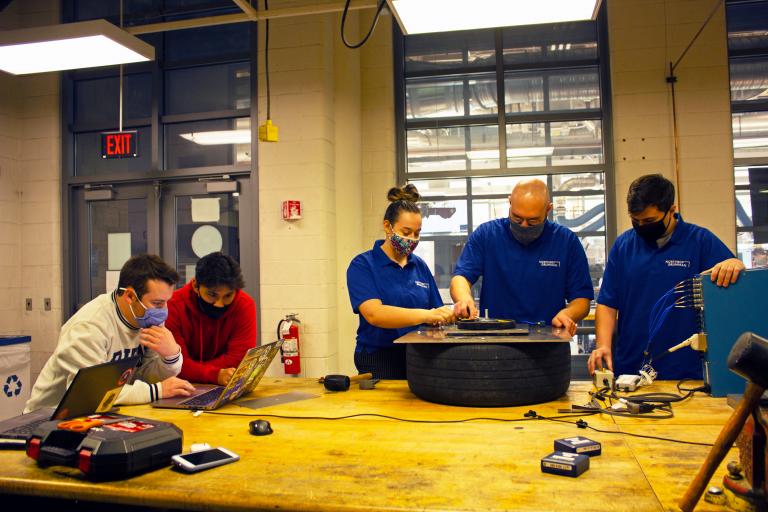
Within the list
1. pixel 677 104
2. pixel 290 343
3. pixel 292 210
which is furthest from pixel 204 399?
pixel 677 104

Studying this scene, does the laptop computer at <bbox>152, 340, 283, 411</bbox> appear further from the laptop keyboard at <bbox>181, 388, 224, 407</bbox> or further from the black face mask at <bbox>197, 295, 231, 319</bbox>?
the black face mask at <bbox>197, 295, 231, 319</bbox>

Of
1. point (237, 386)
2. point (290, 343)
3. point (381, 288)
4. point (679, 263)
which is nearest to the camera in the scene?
point (237, 386)

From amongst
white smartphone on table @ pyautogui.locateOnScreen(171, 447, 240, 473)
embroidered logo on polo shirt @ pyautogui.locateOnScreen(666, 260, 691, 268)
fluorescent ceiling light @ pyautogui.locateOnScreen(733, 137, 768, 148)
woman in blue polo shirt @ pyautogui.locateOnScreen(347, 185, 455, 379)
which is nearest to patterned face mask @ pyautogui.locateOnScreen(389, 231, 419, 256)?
woman in blue polo shirt @ pyautogui.locateOnScreen(347, 185, 455, 379)

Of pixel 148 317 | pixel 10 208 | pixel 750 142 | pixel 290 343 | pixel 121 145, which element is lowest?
pixel 290 343

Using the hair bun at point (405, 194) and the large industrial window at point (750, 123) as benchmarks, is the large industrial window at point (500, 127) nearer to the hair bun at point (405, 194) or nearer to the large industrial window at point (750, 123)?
the large industrial window at point (750, 123)

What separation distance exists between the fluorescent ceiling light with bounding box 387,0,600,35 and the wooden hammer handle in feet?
5.44

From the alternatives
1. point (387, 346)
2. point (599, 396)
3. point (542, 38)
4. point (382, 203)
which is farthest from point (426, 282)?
point (542, 38)

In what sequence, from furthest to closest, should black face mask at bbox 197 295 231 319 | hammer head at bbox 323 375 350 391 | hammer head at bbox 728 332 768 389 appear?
black face mask at bbox 197 295 231 319 < hammer head at bbox 323 375 350 391 < hammer head at bbox 728 332 768 389

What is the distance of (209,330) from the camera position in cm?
240

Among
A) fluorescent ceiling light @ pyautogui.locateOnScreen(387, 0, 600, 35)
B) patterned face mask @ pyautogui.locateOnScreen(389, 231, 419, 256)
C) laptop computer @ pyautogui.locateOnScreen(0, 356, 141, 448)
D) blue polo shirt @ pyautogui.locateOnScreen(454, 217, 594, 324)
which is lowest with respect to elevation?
laptop computer @ pyautogui.locateOnScreen(0, 356, 141, 448)

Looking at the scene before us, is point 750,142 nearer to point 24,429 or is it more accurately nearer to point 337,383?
point 337,383

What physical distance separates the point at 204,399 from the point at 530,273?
4.37ft

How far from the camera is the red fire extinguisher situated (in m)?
4.00

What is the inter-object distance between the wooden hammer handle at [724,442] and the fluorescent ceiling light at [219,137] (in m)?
3.98
